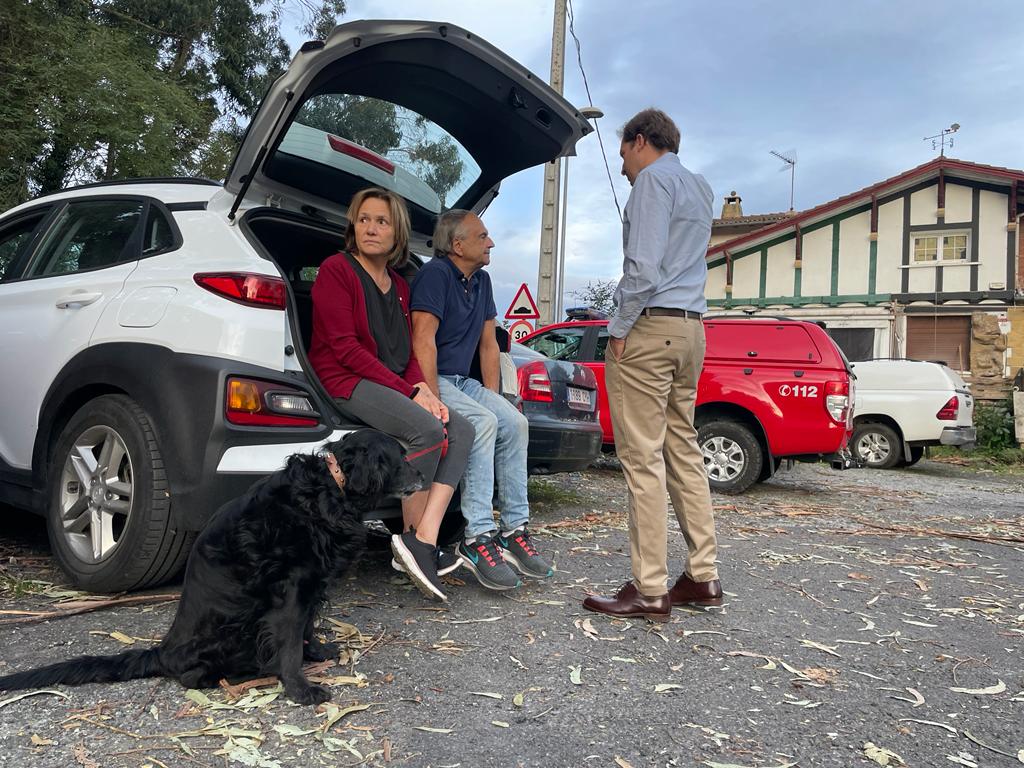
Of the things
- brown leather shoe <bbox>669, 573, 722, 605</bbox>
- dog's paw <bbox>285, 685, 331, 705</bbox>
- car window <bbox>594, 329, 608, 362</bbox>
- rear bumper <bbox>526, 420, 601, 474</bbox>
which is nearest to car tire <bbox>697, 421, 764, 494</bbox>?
car window <bbox>594, 329, 608, 362</bbox>

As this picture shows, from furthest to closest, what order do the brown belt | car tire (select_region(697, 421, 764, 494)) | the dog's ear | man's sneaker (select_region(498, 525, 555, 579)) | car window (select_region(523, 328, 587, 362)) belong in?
car window (select_region(523, 328, 587, 362)), car tire (select_region(697, 421, 764, 494)), man's sneaker (select_region(498, 525, 555, 579)), the brown belt, the dog's ear

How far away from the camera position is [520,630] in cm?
322

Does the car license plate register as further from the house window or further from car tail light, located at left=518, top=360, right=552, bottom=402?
the house window

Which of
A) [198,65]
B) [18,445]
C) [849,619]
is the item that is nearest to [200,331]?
[18,445]

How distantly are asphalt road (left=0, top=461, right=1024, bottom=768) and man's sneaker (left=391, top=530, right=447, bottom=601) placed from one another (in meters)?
0.13

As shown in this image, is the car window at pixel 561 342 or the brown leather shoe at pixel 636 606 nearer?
the brown leather shoe at pixel 636 606

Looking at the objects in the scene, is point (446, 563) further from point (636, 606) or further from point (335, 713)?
point (335, 713)

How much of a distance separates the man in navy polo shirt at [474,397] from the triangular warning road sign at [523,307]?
33.3 feet

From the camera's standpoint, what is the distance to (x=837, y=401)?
809cm

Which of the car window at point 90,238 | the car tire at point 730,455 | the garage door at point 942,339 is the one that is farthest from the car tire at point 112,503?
the garage door at point 942,339

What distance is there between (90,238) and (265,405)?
5.43 ft

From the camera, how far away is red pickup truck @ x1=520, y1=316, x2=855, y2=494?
8.15 meters

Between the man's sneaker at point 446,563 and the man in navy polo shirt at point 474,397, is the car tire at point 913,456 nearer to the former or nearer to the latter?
the man in navy polo shirt at point 474,397

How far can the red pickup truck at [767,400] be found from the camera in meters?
8.15
